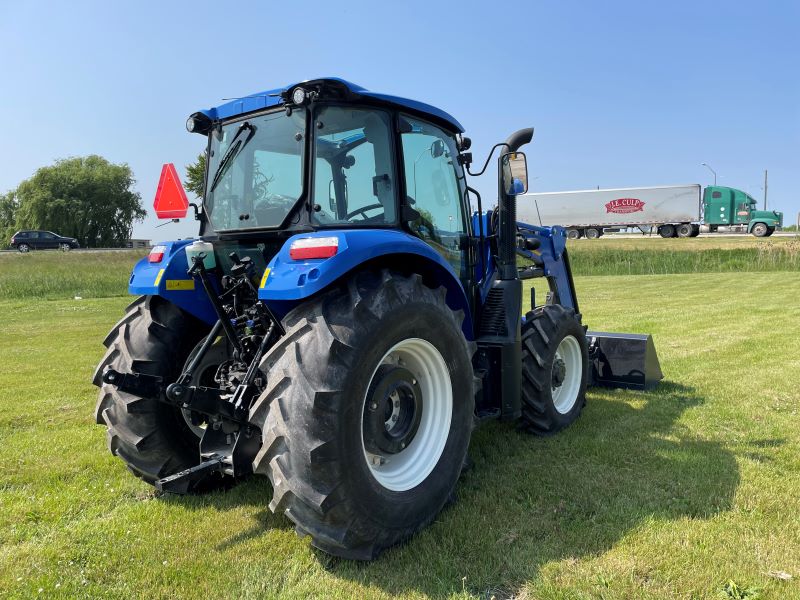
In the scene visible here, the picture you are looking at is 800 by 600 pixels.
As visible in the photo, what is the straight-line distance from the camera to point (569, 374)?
5266 mm

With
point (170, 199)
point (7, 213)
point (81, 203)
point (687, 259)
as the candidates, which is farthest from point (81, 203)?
point (170, 199)

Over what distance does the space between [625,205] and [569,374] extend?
3644 cm

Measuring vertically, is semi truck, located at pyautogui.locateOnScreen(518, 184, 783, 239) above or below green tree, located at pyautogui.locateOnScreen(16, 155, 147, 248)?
below

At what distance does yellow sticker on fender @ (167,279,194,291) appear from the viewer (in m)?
3.66

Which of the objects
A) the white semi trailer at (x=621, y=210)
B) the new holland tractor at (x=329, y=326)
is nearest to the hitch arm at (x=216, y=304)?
the new holland tractor at (x=329, y=326)

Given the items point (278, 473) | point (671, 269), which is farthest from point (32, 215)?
point (278, 473)

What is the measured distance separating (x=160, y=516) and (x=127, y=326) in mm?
1151

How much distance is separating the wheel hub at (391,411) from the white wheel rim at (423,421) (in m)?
0.05

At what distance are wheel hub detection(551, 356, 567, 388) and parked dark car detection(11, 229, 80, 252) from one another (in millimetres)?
40632

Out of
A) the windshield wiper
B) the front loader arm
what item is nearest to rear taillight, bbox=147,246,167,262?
the windshield wiper

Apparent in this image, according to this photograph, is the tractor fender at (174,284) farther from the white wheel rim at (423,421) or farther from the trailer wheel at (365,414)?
the white wheel rim at (423,421)

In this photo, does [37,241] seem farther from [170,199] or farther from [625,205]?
[170,199]

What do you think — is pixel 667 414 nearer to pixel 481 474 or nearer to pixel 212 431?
pixel 481 474

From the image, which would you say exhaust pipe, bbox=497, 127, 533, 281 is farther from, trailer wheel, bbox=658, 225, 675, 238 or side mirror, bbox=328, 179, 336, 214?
trailer wheel, bbox=658, 225, 675, 238
